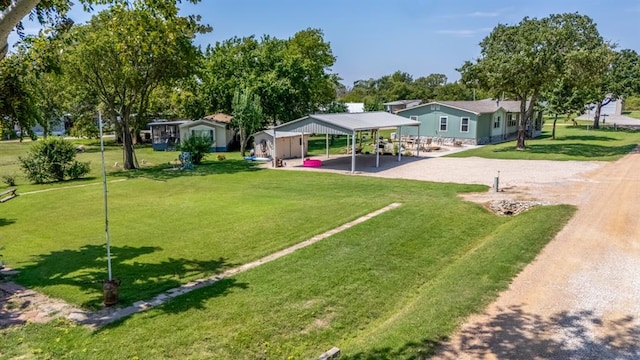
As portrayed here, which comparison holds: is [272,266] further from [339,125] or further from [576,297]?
[339,125]

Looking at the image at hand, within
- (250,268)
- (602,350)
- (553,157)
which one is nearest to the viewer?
(602,350)

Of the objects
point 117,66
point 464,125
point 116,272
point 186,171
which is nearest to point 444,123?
point 464,125

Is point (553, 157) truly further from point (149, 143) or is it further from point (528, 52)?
point (149, 143)

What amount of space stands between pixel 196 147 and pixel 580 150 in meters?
24.6

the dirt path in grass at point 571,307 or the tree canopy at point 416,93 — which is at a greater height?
the tree canopy at point 416,93

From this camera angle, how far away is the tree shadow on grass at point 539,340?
5.41 m

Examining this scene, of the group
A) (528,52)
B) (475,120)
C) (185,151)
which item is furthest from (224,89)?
(528,52)

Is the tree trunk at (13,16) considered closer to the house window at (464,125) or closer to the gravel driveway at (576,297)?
the gravel driveway at (576,297)

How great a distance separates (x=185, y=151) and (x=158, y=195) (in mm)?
9496

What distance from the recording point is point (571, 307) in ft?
22.1

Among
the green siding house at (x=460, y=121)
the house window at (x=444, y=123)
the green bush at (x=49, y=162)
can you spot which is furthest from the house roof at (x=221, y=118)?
the house window at (x=444, y=123)

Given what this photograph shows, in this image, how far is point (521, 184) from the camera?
17.9 metres

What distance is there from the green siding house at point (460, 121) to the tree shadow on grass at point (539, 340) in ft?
99.6

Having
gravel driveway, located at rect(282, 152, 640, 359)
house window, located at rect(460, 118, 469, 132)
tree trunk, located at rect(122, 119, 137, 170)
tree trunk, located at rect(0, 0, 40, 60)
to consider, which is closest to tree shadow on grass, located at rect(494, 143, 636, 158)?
house window, located at rect(460, 118, 469, 132)
